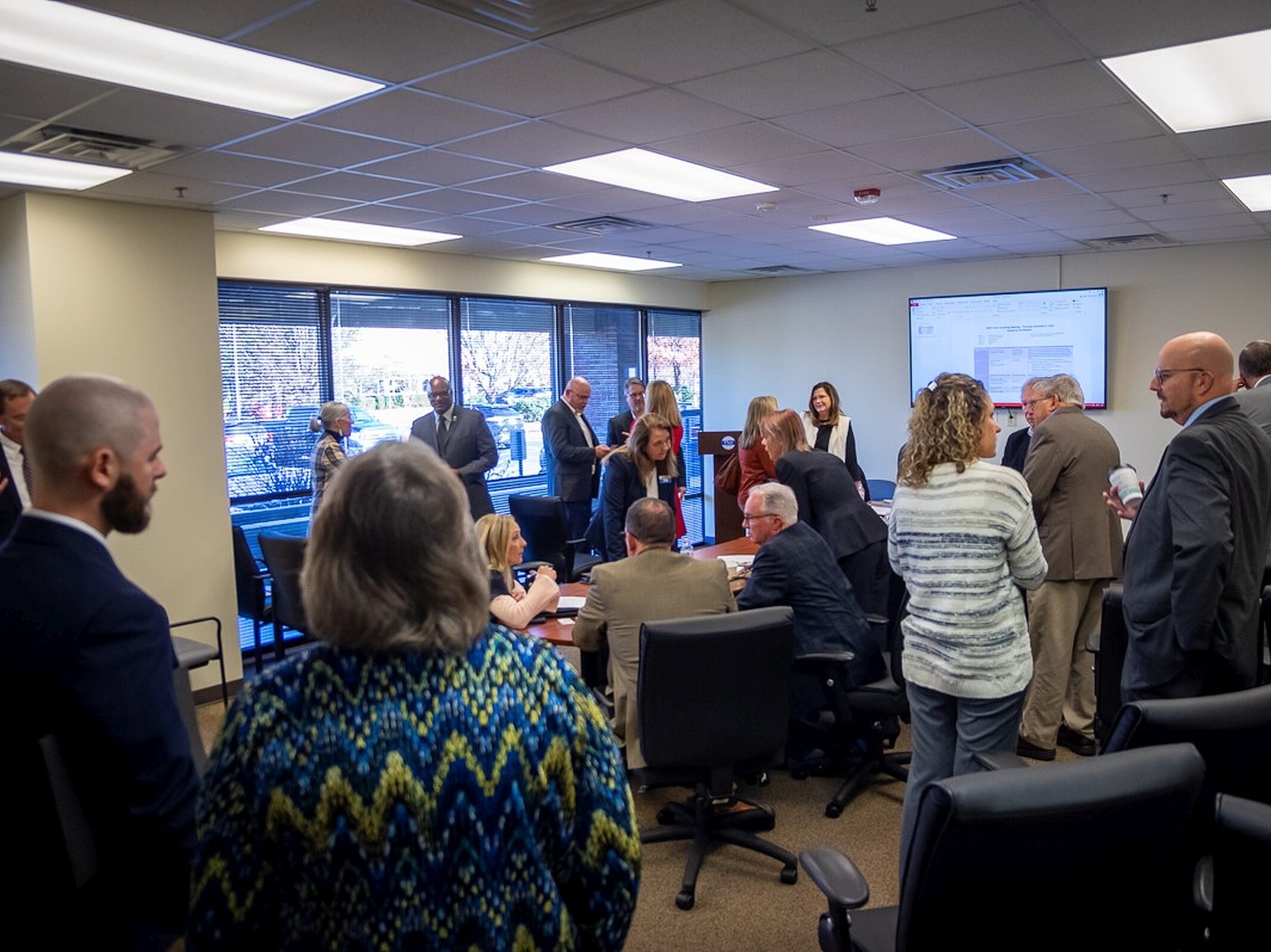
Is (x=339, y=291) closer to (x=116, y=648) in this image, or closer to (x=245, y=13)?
(x=245, y=13)

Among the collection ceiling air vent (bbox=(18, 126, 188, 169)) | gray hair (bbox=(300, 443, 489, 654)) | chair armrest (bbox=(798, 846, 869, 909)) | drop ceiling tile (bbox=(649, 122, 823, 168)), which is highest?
drop ceiling tile (bbox=(649, 122, 823, 168))

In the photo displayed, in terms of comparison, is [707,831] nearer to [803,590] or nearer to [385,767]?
[803,590]

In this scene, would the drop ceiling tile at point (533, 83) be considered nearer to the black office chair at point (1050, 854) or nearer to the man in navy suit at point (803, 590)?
the man in navy suit at point (803, 590)

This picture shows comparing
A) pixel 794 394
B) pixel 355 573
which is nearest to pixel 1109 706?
pixel 355 573

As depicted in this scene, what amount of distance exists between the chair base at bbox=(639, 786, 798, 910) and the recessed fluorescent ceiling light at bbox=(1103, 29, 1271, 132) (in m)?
2.70

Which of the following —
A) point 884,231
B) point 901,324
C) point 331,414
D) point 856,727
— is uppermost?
point 884,231

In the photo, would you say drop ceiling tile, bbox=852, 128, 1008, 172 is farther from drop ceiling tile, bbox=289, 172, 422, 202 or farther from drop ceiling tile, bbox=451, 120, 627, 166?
drop ceiling tile, bbox=289, 172, 422, 202

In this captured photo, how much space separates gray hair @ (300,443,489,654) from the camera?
3.52 feet

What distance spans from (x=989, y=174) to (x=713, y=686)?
122 inches

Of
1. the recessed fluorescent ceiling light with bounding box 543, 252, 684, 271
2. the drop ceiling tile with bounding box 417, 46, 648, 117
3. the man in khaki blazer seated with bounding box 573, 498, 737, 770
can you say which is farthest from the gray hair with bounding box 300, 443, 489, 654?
the recessed fluorescent ceiling light with bounding box 543, 252, 684, 271

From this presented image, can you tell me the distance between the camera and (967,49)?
280 centimetres

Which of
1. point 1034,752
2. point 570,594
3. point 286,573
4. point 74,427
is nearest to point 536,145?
point 570,594

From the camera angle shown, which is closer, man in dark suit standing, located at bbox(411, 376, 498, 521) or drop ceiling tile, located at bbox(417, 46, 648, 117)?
drop ceiling tile, located at bbox(417, 46, 648, 117)

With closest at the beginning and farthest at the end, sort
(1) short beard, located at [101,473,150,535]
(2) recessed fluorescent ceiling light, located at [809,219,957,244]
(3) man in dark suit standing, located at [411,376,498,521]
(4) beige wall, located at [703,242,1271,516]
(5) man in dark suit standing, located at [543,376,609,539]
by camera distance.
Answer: (1) short beard, located at [101,473,150,535]
(2) recessed fluorescent ceiling light, located at [809,219,957,244]
(3) man in dark suit standing, located at [411,376,498,521]
(5) man in dark suit standing, located at [543,376,609,539]
(4) beige wall, located at [703,242,1271,516]
